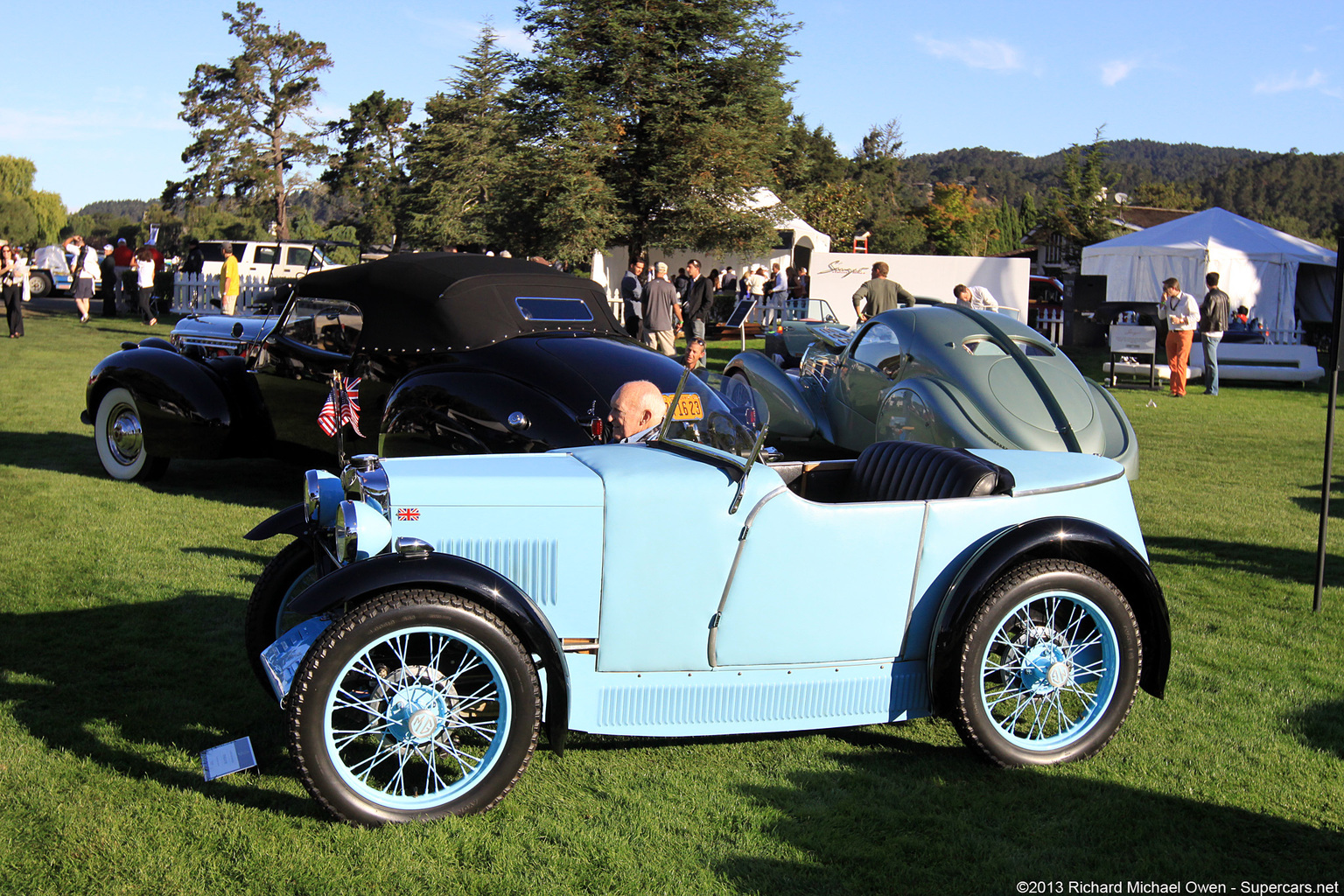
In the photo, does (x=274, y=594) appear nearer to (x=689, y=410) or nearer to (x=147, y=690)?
(x=147, y=690)

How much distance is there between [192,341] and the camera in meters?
10.1

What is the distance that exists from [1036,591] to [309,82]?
6626 centimetres

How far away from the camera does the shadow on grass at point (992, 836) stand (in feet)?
9.72

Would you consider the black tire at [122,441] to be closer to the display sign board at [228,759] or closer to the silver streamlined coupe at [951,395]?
the silver streamlined coupe at [951,395]

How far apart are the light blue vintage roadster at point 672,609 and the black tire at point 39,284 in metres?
35.0

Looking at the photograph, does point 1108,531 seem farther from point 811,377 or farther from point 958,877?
point 811,377

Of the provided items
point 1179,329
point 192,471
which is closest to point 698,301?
point 1179,329

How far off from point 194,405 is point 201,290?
19659mm

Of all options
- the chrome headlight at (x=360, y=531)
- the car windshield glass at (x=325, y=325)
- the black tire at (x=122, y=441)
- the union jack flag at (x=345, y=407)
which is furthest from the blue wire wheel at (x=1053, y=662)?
the black tire at (x=122, y=441)

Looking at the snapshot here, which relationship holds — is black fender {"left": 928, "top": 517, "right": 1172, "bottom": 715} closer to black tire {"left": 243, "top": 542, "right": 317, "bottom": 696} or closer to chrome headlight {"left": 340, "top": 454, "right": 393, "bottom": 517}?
chrome headlight {"left": 340, "top": 454, "right": 393, "bottom": 517}

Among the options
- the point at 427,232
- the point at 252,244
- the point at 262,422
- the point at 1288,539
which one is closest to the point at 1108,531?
the point at 1288,539

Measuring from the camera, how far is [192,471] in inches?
345

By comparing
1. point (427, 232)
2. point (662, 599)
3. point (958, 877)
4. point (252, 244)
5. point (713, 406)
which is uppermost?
point (427, 232)

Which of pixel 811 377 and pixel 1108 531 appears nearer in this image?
pixel 1108 531
